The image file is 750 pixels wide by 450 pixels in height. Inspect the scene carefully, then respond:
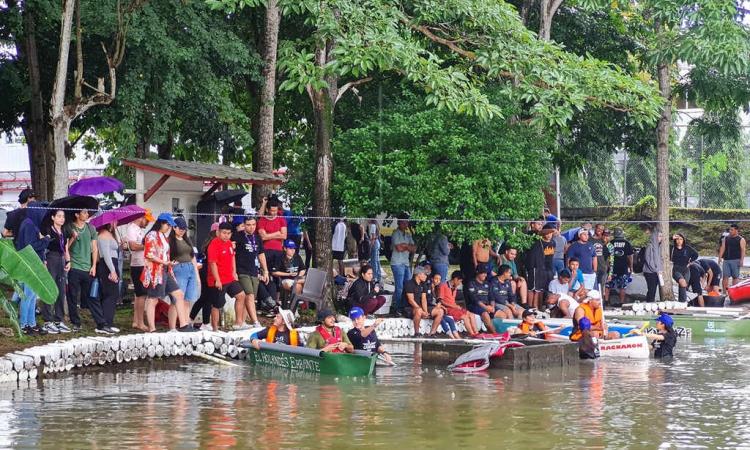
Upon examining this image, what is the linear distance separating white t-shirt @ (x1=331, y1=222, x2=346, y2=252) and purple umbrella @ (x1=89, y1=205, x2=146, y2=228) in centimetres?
734

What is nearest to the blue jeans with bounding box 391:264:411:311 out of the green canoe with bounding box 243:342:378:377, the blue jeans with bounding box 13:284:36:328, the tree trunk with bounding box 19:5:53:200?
the green canoe with bounding box 243:342:378:377

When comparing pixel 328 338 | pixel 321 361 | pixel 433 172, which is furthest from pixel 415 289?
pixel 321 361

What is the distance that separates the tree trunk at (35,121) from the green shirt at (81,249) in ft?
32.4

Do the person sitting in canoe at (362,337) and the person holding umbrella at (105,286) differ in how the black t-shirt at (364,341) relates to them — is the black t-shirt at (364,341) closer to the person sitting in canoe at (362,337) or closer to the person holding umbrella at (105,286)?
the person sitting in canoe at (362,337)

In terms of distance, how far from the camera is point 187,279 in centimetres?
2134

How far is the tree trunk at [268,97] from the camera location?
26.7 metres

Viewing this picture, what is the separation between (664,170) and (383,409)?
18.8m

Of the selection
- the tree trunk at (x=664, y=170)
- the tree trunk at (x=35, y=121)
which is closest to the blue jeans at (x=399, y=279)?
the tree trunk at (x=664, y=170)

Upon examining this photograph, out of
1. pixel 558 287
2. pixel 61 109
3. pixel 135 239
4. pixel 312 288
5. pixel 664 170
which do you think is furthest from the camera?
pixel 664 170

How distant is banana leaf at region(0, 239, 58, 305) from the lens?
53.9ft

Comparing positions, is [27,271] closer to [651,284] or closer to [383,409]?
[383,409]

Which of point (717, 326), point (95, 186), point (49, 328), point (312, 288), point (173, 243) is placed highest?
point (95, 186)

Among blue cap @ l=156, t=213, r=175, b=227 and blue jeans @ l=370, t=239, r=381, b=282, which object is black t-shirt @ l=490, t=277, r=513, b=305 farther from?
blue cap @ l=156, t=213, r=175, b=227

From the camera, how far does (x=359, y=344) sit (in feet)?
66.6
